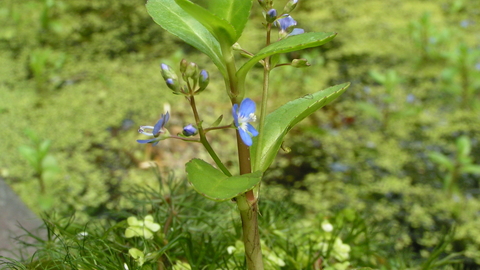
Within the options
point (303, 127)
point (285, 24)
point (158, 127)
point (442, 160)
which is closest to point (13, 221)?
point (158, 127)

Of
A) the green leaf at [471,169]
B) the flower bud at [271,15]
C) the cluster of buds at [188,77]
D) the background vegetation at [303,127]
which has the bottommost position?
the background vegetation at [303,127]

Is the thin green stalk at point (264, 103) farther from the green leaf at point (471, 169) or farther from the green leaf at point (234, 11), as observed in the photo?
the green leaf at point (471, 169)

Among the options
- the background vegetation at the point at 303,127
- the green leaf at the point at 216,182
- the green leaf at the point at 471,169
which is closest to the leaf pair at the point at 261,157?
the green leaf at the point at 216,182

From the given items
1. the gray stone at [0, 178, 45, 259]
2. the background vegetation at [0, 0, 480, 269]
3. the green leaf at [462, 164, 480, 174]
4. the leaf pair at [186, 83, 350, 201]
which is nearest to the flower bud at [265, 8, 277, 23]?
the leaf pair at [186, 83, 350, 201]

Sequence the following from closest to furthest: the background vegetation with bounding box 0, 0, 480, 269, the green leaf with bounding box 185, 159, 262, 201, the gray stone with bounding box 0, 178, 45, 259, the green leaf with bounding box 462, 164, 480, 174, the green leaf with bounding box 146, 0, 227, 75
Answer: the green leaf with bounding box 185, 159, 262, 201 → the green leaf with bounding box 146, 0, 227, 75 → the gray stone with bounding box 0, 178, 45, 259 → the background vegetation with bounding box 0, 0, 480, 269 → the green leaf with bounding box 462, 164, 480, 174

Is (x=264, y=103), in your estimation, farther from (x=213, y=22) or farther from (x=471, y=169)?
(x=471, y=169)

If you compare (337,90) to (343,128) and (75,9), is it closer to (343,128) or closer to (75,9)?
(343,128)

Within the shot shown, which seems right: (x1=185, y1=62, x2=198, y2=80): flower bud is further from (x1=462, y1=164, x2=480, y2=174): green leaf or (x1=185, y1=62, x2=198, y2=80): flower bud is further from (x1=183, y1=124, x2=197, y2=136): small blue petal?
(x1=462, y1=164, x2=480, y2=174): green leaf
